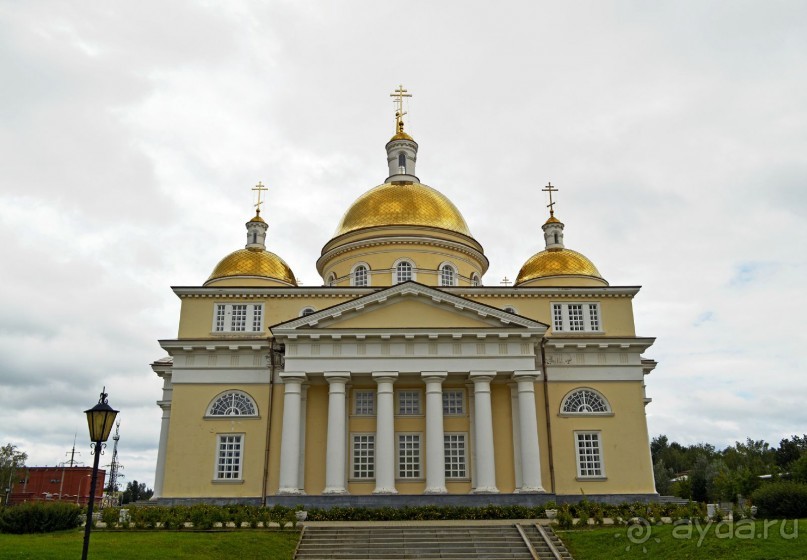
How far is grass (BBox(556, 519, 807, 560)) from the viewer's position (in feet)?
51.6

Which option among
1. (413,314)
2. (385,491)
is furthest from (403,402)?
(385,491)

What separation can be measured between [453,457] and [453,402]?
2352 millimetres

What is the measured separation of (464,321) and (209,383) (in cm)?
1151

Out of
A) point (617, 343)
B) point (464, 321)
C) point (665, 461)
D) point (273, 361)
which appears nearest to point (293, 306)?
point (273, 361)

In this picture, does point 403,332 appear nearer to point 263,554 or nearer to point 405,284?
point 405,284

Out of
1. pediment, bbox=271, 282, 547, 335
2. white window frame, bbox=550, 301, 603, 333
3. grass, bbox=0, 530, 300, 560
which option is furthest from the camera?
white window frame, bbox=550, 301, 603, 333

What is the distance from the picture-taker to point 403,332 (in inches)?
1144

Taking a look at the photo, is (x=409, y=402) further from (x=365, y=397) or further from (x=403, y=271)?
(x=403, y=271)

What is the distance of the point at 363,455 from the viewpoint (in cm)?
2997

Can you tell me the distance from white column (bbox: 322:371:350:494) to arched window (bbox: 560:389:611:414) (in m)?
9.73

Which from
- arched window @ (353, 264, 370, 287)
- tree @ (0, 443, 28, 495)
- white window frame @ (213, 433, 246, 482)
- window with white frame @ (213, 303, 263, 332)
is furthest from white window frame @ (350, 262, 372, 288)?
tree @ (0, 443, 28, 495)

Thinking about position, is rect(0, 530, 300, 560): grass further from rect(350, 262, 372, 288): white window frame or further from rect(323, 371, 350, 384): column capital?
rect(350, 262, 372, 288): white window frame

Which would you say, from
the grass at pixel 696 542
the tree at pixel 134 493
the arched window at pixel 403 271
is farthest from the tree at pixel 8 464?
the grass at pixel 696 542

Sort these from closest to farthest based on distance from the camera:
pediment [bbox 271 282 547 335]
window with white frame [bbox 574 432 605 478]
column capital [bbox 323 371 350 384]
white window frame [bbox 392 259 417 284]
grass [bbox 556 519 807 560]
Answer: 1. grass [bbox 556 519 807 560]
2. column capital [bbox 323 371 350 384]
3. pediment [bbox 271 282 547 335]
4. window with white frame [bbox 574 432 605 478]
5. white window frame [bbox 392 259 417 284]
